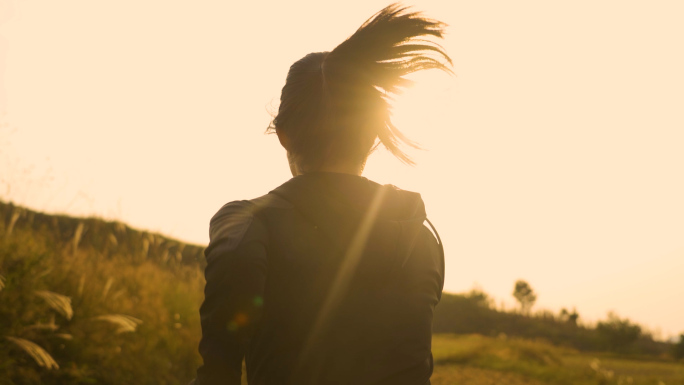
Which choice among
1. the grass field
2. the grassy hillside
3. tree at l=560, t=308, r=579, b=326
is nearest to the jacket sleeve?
the grassy hillside

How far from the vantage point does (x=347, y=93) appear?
1.62 meters

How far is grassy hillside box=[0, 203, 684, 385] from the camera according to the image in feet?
14.3

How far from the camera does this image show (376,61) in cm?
168

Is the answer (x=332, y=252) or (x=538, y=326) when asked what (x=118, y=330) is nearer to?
(x=332, y=252)

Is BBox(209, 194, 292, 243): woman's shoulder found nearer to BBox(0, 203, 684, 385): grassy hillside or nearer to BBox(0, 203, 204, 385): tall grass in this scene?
BBox(0, 203, 684, 385): grassy hillside

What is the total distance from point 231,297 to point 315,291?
0.24 metres

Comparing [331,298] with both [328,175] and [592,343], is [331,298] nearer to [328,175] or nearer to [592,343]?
[328,175]

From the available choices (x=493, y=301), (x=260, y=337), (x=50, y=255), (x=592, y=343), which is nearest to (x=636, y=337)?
(x=592, y=343)

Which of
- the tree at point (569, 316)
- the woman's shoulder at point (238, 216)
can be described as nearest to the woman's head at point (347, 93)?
the woman's shoulder at point (238, 216)

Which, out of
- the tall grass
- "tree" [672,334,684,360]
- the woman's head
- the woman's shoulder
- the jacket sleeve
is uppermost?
the woman's head

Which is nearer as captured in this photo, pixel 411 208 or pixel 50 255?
pixel 411 208

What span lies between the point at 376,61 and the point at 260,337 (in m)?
0.90

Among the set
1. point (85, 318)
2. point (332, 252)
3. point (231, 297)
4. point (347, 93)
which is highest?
point (347, 93)

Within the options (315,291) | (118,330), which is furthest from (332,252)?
(118,330)
